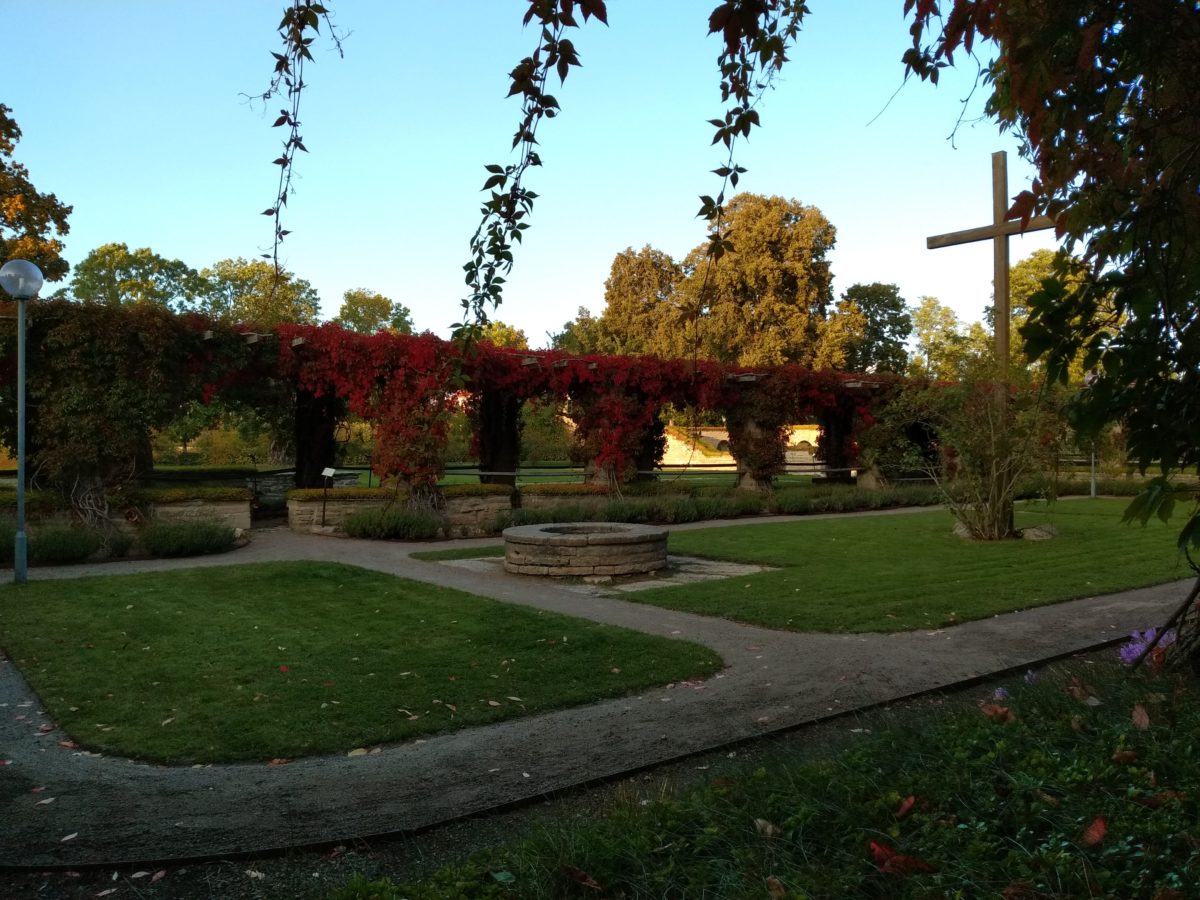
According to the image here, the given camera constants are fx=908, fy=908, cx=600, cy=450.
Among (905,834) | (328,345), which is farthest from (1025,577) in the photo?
A: (328,345)

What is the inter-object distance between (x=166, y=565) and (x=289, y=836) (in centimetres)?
910

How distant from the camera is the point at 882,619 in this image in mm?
7520

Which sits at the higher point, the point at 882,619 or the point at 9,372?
the point at 9,372

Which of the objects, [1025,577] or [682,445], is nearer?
[1025,577]

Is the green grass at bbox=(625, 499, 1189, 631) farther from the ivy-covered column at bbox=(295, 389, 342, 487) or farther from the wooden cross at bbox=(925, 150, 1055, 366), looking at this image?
the ivy-covered column at bbox=(295, 389, 342, 487)

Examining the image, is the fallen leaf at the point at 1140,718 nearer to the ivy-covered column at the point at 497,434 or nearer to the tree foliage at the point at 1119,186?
the tree foliage at the point at 1119,186

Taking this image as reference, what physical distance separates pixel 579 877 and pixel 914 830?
102cm

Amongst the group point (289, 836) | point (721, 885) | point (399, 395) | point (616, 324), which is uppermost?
point (616, 324)

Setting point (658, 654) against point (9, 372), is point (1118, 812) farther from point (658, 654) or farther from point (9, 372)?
point (9, 372)

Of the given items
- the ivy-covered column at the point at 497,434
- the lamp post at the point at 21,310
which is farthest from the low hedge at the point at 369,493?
the lamp post at the point at 21,310

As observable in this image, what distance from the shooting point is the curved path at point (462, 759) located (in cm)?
351

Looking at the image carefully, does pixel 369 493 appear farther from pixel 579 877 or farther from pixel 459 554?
pixel 579 877

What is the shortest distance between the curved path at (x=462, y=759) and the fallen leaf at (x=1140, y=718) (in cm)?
165

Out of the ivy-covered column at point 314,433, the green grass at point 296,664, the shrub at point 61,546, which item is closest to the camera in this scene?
the green grass at point 296,664
